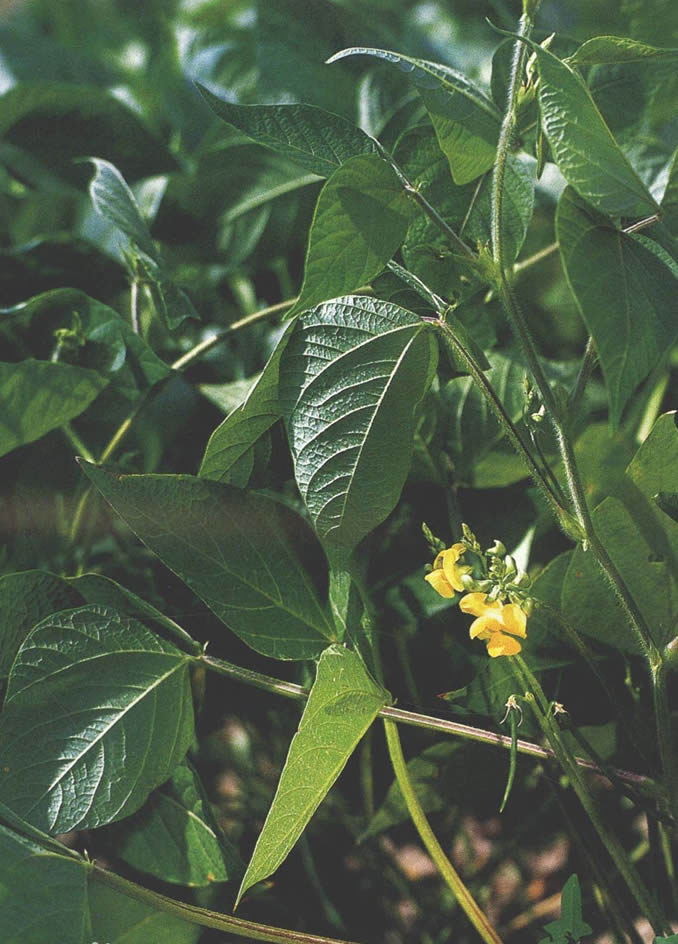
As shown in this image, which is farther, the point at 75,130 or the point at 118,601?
A: the point at 75,130

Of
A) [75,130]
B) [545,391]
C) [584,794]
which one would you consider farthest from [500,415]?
[75,130]

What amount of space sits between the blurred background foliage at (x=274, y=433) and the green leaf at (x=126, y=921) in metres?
0.03

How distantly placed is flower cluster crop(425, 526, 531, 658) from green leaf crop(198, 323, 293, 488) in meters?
0.07

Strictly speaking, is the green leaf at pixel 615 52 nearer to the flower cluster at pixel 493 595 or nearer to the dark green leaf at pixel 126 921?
the flower cluster at pixel 493 595

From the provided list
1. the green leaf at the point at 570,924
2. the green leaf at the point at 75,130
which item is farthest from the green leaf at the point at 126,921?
the green leaf at the point at 75,130

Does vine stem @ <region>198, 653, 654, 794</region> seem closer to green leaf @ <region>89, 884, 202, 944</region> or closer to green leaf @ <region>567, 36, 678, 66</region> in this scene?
green leaf @ <region>89, 884, 202, 944</region>

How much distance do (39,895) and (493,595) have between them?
0.17 m

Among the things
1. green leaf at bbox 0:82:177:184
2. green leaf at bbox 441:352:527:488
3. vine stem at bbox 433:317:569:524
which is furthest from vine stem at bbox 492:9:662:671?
green leaf at bbox 0:82:177:184

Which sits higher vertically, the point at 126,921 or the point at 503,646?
the point at 503,646

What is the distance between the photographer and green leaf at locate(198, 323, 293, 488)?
281mm

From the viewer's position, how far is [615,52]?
25 cm

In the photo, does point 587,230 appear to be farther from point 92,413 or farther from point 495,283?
point 92,413

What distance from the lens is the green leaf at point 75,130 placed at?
20.6 inches

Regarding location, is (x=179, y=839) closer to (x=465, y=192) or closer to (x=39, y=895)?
(x=39, y=895)
